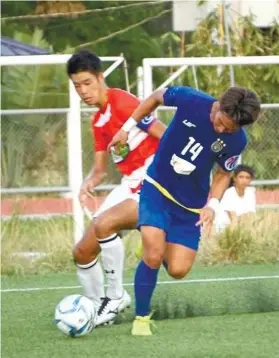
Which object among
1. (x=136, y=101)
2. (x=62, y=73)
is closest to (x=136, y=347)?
(x=136, y=101)

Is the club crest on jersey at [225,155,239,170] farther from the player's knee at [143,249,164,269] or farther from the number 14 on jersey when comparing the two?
the player's knee at [143,249,164,269]

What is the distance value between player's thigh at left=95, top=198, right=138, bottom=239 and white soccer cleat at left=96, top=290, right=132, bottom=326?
1.59ft

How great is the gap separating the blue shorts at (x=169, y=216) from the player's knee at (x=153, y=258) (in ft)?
0.57

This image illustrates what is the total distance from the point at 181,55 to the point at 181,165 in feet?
52.3

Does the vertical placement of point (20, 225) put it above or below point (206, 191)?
below

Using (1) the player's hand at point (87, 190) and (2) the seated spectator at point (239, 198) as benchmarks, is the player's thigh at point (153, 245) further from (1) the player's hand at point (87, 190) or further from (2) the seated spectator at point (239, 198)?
(2) the seated spectator at point (239, 198)

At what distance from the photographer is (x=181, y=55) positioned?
24.6 m

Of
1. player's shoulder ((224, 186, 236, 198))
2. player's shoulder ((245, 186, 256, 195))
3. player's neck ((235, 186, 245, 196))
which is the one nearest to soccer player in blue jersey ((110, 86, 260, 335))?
player's shoulder ((224, 186, 236, 198))

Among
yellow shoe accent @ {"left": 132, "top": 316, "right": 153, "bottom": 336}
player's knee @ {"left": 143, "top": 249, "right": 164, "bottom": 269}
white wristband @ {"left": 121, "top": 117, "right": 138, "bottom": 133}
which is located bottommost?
yellow shoe accent @ {"left": 132, "top": 316, "right": 153, "bottom": 336}

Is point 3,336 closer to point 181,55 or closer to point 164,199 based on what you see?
point 164,199

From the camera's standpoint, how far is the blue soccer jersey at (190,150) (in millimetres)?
8741

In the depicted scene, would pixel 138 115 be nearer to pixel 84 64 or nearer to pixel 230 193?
pixel 84 64

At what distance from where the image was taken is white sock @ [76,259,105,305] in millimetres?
9547

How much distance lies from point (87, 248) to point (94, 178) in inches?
19.1
